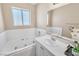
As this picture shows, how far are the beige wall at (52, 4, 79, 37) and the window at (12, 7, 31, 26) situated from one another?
387 mm

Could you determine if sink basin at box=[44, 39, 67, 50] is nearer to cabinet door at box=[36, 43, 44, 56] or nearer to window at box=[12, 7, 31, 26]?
cabinet door at box=[36, 43, 44, 56]

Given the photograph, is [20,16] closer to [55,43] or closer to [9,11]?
[9,11]

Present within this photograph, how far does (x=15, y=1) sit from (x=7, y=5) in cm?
16

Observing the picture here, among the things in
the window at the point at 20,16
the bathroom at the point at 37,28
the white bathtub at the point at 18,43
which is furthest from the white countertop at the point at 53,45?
the window at the point at 20,16

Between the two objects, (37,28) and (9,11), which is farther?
Result: (37,28)

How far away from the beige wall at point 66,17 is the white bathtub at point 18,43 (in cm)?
38

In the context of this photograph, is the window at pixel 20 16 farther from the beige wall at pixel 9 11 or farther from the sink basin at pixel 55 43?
the sink basin at pixel 55 43

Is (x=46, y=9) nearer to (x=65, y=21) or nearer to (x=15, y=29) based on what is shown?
(x=65, y=21)

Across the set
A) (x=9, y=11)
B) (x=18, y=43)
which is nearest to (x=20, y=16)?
(x=9, y=11)

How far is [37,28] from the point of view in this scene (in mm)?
1201

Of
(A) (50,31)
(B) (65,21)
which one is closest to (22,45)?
(A) (50,31)

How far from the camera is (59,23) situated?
3.63 ft

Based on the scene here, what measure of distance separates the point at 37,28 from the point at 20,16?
1.03ft

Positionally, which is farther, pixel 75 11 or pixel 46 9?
pixel 46 9
